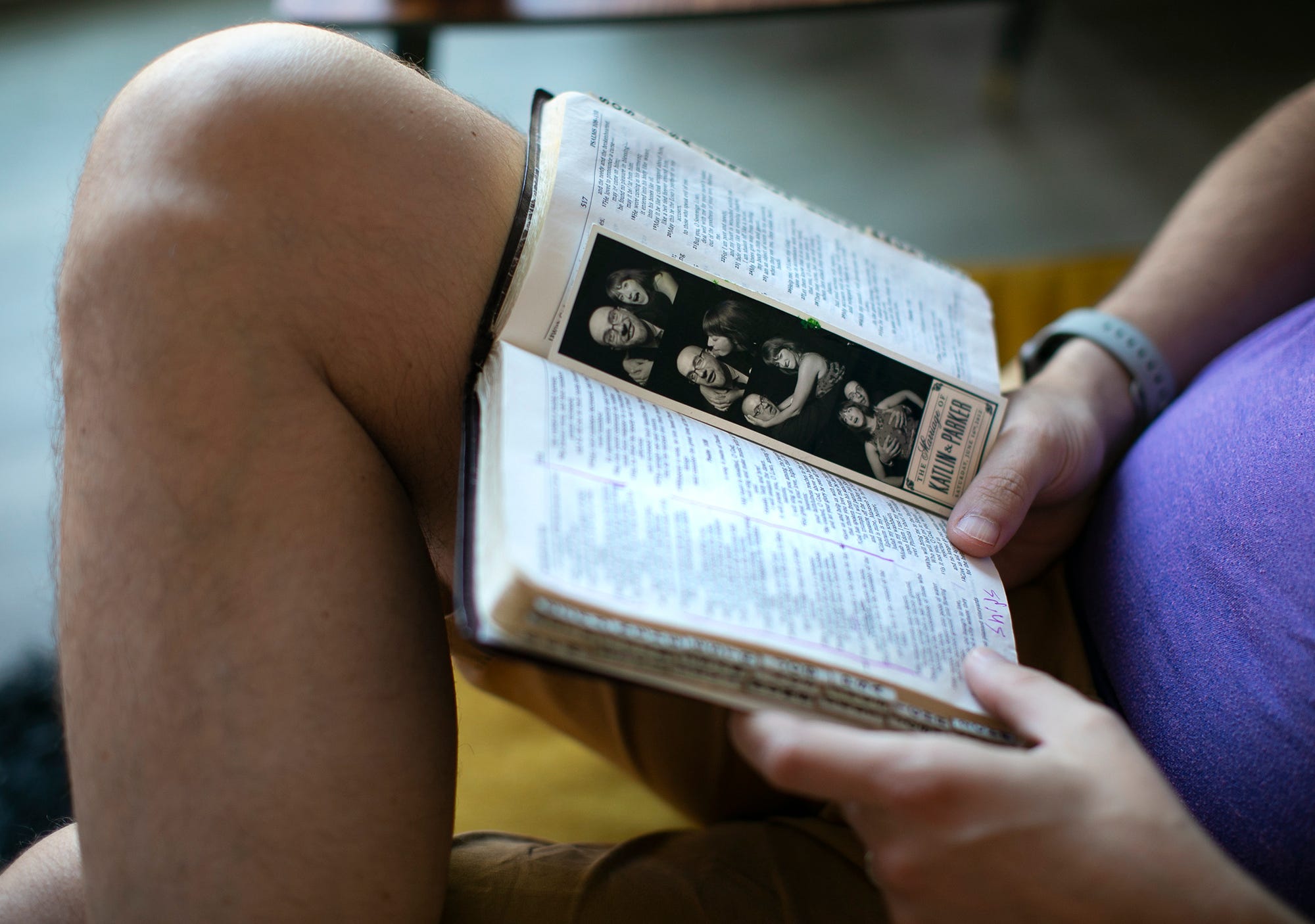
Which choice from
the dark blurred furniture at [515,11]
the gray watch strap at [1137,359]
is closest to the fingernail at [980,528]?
the gray watch strap at [1137,359]

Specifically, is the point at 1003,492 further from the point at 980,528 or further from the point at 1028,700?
the point at 1028,700

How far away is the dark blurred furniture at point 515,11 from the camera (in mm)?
1207

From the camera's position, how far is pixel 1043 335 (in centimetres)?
77

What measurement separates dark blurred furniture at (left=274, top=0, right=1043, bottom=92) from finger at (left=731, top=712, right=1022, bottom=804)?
1.13 m

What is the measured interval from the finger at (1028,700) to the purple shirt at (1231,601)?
0.10 m

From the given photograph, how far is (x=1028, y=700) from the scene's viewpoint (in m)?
0.45

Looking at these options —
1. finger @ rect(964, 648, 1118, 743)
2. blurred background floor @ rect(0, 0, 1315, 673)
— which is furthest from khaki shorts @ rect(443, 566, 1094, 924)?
blurred background floor @ rect(0, 0, 1315, 673)

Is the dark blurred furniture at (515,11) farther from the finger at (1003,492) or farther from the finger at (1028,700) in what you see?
the finger at (1028,700)

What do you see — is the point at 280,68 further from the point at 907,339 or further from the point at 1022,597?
the point at 1022,597

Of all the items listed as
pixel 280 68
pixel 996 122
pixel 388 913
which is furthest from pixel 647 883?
pixel 996 122

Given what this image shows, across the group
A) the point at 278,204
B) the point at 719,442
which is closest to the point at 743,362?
the point at 719,442

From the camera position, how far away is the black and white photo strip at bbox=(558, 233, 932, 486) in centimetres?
53

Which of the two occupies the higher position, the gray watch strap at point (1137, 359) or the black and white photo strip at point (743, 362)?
the gray watch strap at point (1137, 359)

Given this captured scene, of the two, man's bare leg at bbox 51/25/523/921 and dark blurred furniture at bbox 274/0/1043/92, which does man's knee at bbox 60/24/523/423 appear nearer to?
man's bare leg at bbox 51/25/523/921
